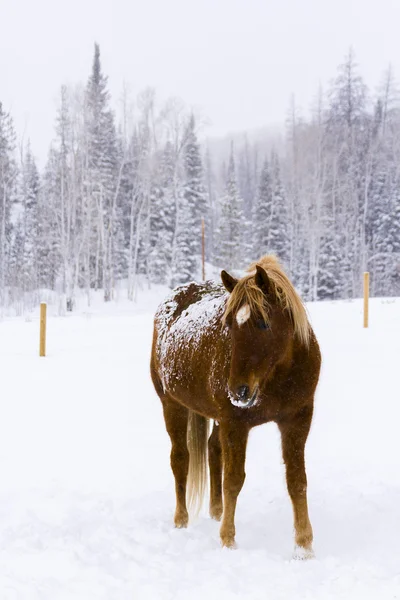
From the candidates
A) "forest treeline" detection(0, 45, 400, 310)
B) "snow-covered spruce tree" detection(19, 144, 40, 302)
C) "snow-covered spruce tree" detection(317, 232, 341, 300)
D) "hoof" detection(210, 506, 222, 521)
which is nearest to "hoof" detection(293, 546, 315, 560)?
"hoof" detection(210, 506, 222, 521)

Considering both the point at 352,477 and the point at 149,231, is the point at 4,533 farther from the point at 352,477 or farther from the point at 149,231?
the point at 149,231

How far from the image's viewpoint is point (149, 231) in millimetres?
30703

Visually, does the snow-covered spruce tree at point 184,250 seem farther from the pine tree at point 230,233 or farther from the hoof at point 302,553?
the hoof at point 302,553

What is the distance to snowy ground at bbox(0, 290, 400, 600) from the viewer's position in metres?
2.62

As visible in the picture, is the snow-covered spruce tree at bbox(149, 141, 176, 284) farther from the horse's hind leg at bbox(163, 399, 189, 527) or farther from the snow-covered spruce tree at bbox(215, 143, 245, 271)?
the horse's hind leg at bbox(163, 399, 189, 527)

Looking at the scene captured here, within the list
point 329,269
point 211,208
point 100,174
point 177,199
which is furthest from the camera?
point 211,208

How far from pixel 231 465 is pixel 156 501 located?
4.35ft

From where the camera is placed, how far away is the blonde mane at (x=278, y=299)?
9.02 ft

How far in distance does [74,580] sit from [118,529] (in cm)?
79

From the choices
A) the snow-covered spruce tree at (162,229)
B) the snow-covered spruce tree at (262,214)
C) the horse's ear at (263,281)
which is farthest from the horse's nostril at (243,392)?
the snow-covered spruce tree at (262,214)

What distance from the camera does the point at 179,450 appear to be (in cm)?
379

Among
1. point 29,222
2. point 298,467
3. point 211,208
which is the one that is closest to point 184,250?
point 29,222

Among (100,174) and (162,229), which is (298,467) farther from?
(162,229)

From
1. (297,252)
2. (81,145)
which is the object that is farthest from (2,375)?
(297,252)
